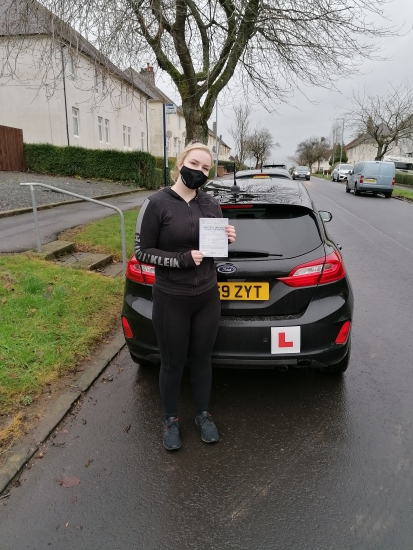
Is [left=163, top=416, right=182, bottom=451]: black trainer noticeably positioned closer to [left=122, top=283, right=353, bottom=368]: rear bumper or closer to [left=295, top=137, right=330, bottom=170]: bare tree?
[left=122, top=283, right=353, bottom=368]: rear bumper

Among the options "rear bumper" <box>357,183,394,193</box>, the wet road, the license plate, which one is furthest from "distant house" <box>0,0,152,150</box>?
"rear bumper" <box>357,183,394,193</box>

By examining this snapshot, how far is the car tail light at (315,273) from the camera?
273 centimetres

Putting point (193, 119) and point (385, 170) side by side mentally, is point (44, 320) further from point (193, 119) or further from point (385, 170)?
point (385, 170)

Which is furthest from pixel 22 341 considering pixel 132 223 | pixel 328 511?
pixel 132 223

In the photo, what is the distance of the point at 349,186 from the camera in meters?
25.1

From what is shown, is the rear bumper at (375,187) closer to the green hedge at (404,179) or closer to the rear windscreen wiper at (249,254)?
the green hedge at (404,179)

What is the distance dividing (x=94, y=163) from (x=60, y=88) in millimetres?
5808

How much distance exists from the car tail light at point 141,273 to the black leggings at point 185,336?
43 centimetres

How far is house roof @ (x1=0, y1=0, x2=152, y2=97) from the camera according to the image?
6793mm

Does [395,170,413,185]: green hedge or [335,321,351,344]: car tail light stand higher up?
[395,170,413,185]: green hedge

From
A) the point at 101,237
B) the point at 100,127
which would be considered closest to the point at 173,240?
the point at 101,237

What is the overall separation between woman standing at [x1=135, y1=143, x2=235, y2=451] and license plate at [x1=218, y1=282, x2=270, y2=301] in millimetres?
227

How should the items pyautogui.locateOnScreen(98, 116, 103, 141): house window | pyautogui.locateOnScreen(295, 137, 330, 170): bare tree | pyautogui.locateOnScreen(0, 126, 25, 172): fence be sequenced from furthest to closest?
pyautogui.locateOnScreen(295, 137, 330, 170): bare tree, pyautogui.locateOnScreen(98, 116, 103, 141): house window, pyautogui.locateOnScreen(0, 126, 25, 172): fence

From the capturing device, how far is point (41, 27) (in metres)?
7.39
